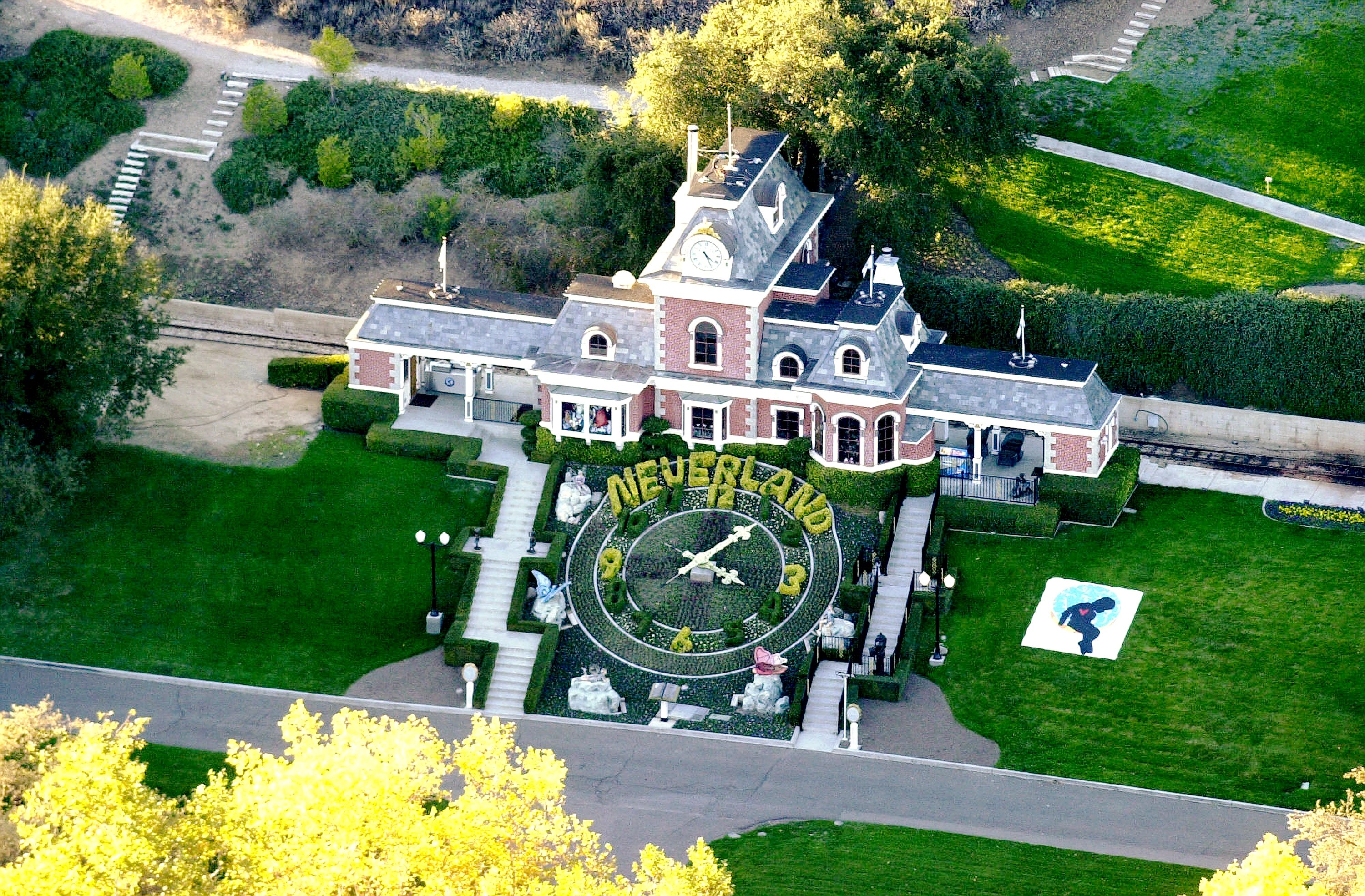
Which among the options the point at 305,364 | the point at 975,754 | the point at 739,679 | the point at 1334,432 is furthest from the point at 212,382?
the point at 1334,432

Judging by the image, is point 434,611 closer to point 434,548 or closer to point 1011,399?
point 434,548

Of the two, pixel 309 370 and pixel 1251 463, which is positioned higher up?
pixel 1251 463

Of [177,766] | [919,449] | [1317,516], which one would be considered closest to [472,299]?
[919,449]

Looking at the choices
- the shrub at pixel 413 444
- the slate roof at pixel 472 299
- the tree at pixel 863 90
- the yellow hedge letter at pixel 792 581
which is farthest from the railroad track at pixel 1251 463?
the shrub at pixel 413 444

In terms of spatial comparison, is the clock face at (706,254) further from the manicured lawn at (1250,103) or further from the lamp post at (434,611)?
the manicured lawn at (1250,103)

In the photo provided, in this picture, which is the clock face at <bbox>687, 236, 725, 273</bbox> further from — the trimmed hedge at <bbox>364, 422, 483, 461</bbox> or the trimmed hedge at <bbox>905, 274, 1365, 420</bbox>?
the trimmed hedge at <bbox>905, 274, 1365, 420</bbox>
